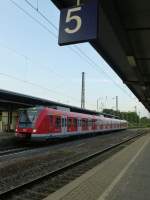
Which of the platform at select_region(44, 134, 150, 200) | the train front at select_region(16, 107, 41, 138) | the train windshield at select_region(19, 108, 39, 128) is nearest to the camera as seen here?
the platform at select_region(44, 134, 150, 200)

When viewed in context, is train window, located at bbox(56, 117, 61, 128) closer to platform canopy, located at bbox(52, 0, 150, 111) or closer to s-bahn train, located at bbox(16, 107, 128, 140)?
s-bahn train, located at bbox(16, 107, 128, 140)

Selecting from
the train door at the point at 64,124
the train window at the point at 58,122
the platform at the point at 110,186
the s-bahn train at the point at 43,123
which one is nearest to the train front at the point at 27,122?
the s-bahn train at the point at 43,123

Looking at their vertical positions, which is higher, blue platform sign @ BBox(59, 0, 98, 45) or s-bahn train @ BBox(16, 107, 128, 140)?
blue platform sign @ BBox(59, 0, 98, 45)

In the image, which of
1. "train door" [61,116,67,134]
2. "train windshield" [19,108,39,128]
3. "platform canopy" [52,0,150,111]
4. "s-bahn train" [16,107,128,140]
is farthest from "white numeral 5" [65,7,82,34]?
"train door" [61,116,67,134]

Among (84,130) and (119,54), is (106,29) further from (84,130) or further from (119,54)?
(84,130)

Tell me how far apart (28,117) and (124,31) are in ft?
46.0

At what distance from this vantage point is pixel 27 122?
89.4 ft

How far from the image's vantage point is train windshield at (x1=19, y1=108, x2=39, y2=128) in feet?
88.1

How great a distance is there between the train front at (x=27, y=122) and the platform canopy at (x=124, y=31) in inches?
282

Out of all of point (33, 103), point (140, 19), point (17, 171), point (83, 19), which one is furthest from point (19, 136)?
point (83, 19)

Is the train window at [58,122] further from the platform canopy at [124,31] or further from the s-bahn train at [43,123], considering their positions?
the platform canopy at [124,31]

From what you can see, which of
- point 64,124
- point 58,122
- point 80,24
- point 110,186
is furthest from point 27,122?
point 80,24

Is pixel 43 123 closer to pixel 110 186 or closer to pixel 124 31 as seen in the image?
pixel 124 31

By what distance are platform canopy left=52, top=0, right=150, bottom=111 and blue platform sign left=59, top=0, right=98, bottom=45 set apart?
13.9 inches
